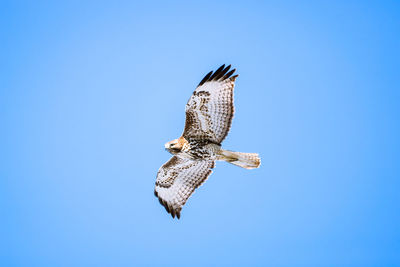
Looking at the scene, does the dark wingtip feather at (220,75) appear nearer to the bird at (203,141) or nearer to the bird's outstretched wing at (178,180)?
the bird at (203,141)

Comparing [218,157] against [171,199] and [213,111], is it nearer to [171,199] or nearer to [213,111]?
[213,111]

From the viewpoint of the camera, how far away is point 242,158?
296 inches

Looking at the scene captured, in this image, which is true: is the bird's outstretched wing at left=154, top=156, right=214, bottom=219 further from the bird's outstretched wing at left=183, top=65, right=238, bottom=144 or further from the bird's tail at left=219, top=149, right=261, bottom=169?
the bird's outstretched wing at left=183, top=65, right=238, bottom=144

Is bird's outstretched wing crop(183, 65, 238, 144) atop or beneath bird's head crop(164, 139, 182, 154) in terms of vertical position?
atop

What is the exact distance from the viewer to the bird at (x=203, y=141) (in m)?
7.18

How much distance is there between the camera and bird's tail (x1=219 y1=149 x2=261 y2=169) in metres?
7.48

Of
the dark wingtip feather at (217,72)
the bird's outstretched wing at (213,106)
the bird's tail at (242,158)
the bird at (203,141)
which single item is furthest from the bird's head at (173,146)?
the dark wingtip feather at (217,72)

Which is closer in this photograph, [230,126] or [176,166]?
[230,126]

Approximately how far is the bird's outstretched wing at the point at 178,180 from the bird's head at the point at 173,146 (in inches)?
31.2

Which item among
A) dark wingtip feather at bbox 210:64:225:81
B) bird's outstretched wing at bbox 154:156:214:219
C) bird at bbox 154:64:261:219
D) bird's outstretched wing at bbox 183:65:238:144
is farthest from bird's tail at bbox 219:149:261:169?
dark wingtip feather at bbox 210:64:225:81

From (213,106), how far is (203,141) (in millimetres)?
669

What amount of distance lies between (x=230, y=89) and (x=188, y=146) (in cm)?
123

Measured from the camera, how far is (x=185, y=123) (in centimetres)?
735

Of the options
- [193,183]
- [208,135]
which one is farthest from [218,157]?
[193,183]
